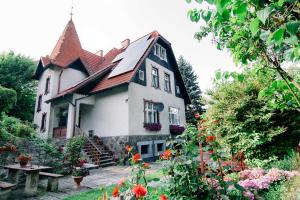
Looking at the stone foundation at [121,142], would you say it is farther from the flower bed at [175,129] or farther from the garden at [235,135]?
the flower bed at [175,129]

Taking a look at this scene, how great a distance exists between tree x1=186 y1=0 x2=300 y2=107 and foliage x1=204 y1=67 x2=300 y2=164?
446 centimetres

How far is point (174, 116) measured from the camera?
18672mm

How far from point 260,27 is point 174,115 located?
17044 mm

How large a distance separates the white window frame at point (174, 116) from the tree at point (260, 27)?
15308 mm

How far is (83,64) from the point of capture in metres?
18.2

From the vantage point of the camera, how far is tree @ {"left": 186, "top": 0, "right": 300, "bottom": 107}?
49.6 inches

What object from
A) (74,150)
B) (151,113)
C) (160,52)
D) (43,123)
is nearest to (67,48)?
(43,123)

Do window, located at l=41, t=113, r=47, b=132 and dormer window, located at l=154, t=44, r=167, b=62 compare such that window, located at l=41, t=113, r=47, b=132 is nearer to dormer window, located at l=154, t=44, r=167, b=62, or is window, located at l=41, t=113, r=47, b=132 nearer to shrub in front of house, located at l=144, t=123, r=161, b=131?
shrub in front of house, located at l=144, t=123, r=161, b=131

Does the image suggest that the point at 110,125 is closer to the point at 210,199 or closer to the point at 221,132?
the point at 221,132

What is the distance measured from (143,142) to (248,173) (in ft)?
31.0

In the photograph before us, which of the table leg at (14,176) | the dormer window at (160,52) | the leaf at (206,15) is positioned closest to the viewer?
the leaf at (206,15)

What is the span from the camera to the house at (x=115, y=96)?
13.8 m

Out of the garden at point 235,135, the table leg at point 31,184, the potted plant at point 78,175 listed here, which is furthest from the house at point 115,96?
the table leg at point 31,184

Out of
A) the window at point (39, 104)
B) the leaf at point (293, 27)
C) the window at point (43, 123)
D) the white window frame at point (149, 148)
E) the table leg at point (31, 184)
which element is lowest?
the table leg at point (31, 184)
